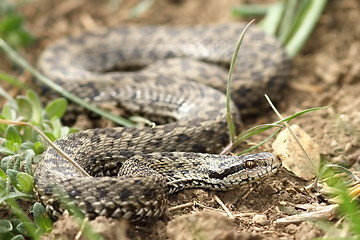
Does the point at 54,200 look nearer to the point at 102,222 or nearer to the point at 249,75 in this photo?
the point at 102,222

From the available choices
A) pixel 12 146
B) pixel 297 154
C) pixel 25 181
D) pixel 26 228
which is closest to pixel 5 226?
pixel 26 228

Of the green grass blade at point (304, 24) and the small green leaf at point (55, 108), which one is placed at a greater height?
the green grass blade at point (304, 24)

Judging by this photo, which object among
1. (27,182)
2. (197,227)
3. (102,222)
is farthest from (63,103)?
(197,227)

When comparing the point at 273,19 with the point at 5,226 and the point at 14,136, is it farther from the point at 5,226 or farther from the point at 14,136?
the point at 5,226

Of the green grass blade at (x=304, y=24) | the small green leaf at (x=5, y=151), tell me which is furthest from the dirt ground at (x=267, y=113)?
the small green leaf at (x=5, y=151)

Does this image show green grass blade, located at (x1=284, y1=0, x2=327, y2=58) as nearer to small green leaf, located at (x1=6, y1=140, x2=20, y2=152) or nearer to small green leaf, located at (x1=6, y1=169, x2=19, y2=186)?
small green leaf, located at (x1=6, y1=140, x2=20, y2=152)

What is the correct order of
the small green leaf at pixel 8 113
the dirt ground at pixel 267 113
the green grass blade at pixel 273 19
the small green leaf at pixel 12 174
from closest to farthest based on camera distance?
the dirt ground at pixel 267 113 → the small green leaf at pixel 12 174 → the small green leaf at pixel 8 113 → the green grass blade at pixel 273 19

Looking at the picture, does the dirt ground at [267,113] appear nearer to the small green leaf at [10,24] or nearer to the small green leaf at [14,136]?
the small green leaf at [10,24]
